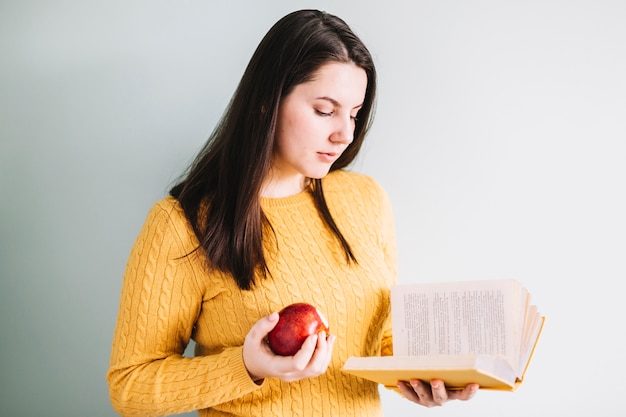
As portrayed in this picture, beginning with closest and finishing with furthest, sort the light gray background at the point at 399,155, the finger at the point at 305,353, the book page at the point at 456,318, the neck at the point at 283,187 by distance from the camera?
1. the finger at the point at 305,353
2. the book page at the point at 456,318
3. the neck at the point at 283,187
4. the light gray background at the point at 399,155

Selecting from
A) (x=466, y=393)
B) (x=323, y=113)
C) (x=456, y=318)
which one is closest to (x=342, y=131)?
(x=323, y=113)

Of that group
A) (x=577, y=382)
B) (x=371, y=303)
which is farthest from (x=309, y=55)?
(x=577, y=382)

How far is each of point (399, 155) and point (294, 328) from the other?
682mm

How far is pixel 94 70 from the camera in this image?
1577 millimetres

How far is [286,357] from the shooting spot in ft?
3.67

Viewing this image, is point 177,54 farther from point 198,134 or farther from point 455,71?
point 455,71

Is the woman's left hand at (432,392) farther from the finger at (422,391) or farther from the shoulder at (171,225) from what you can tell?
the shoulder at (171,225)

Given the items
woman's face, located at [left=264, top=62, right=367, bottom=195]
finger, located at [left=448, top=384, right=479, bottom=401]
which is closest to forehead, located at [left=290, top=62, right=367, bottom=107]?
woman's face, located at [left=264, top=62, right=367, bottom=195]

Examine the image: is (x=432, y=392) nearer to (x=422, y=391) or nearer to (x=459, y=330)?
(x=422, y=391)

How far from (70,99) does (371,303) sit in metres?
0.91

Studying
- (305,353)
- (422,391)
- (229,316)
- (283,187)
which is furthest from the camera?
(283,187)

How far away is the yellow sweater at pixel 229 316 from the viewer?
1.26 meters

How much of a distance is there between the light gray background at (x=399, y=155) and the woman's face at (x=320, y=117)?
0.36 m

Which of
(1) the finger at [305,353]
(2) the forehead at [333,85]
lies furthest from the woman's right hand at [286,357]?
(2) the forehead at [333,85]
